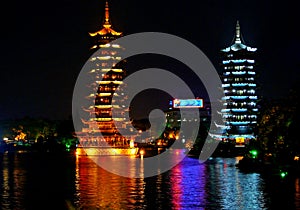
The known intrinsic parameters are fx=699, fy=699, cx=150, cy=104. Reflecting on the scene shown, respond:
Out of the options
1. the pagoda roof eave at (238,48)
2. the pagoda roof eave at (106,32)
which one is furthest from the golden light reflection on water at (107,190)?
the pagoda roof eave at (106,32)

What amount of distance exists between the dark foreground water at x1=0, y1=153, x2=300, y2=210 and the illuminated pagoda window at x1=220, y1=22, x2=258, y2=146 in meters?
98.2

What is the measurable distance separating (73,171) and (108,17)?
11234 cm

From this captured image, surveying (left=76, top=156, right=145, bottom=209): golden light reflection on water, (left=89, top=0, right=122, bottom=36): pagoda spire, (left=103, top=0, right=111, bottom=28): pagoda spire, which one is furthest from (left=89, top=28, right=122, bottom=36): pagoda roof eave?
(left=76, top=156, right=145, bottom=209): golden light reflection on water

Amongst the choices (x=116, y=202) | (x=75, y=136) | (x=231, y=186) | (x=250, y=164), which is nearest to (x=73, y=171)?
(x=250, y=164)

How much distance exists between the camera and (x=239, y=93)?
175625 mm

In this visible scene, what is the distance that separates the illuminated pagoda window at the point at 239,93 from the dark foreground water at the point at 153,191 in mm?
98163

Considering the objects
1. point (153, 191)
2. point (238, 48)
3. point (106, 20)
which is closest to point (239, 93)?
point (238, 48)

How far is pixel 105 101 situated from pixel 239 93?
111ft

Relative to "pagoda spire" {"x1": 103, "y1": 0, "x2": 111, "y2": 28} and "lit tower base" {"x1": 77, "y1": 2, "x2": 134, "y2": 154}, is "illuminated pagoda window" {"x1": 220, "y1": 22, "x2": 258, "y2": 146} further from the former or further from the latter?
"pagoda spire" {"x1": 103, "y1": 0, "x2": 111, "y2": 28}

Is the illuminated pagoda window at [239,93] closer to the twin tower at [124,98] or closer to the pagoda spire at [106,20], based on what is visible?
the twin tower at [124,98]

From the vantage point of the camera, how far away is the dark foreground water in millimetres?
47906

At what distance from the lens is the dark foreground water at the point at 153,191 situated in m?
47.9

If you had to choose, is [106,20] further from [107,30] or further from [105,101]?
[105,101]

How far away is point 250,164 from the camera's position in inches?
3216
